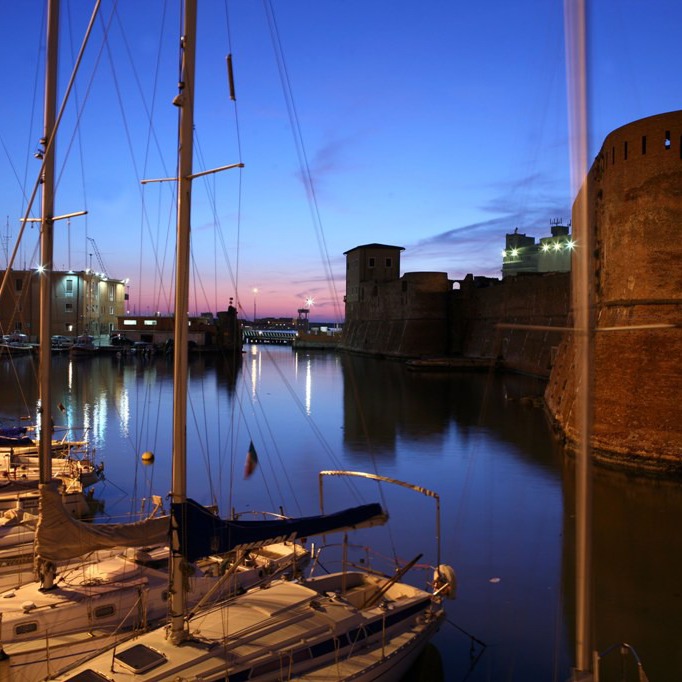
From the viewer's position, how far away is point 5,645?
680cm

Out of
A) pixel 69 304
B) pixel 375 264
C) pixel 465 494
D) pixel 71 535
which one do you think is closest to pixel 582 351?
pixel 71 535

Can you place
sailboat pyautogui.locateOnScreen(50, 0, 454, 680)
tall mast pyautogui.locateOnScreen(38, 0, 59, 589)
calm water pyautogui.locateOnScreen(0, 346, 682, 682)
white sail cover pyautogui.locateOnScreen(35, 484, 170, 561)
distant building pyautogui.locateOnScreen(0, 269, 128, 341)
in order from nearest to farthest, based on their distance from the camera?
sailboat pyautogui.locateOnScreen(50, 0, 454, 680), white sail cover pyautogui.locateOnScreen(35, 484, 170, 561), tall mast pyautogui.locateOnScreen(38, 0, 59, 589), calm water pyautogui.locateOnScreen(0, 346, 682, 682), distant building pyautogui.locateOnScreen(0, 269, 128, 341)

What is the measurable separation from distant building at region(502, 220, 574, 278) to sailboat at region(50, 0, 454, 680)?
66.9m

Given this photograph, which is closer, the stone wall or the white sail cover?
the white sail cover

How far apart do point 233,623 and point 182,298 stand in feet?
10.8

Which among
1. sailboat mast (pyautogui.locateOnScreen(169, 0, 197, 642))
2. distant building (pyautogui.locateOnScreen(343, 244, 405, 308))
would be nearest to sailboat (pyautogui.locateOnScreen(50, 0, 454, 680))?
sailboat mast (pyautogui.locateOnScreen(169, 0, 197, 642))

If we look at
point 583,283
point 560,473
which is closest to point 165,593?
point 583,283

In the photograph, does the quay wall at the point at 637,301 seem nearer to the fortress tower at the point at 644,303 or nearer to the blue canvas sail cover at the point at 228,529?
the fortress tower at the point at 644,303

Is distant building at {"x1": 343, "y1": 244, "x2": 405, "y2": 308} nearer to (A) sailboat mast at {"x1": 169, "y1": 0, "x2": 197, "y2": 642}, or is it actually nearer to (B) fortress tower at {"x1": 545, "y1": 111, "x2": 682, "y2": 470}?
(B) fortress tower at {"x1": 545, "y1": 111, "x2": 682, "y2": 470}

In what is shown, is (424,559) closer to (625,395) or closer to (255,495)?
(255,495)

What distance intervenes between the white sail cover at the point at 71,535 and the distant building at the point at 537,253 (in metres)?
67.3

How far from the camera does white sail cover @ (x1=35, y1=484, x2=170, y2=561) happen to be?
7305mm

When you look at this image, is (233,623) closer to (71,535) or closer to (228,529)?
(228,529)

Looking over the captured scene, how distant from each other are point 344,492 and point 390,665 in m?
9.47
